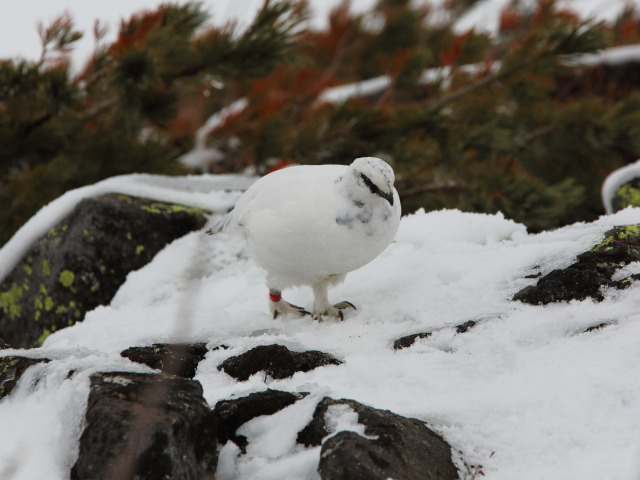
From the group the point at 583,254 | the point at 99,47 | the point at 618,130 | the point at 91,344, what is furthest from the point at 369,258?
the point at 618,130

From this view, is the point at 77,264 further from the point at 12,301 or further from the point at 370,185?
the point at 370,185

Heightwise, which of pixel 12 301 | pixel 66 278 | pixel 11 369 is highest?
pixel 11 369

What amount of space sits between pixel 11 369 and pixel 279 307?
3.82 ft

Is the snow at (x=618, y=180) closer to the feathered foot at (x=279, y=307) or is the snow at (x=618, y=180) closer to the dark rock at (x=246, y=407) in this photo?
the feathered foot at (x=279, y=307)

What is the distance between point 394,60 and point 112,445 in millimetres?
4378

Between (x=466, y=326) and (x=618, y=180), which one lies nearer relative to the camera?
(x=466, y=326)

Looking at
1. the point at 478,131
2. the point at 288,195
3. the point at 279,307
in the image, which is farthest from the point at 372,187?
the point at 478,131

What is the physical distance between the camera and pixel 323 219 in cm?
226

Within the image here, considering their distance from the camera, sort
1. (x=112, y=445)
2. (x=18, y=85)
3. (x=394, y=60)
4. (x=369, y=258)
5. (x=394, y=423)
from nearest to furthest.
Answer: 1. (x=112, y=445)
2. (x=394, y=423)
3. (x=369, y=258)
4. (x=18, y=85)
5. (x=394, y=60)

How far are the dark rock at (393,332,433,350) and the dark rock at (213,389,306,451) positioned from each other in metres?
0.50

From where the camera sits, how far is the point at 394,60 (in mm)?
5238

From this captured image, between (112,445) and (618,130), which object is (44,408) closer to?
(112,445)

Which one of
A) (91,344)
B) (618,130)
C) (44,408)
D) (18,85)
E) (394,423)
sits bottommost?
(618,130)

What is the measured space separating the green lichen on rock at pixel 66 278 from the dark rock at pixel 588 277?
2272 mm
